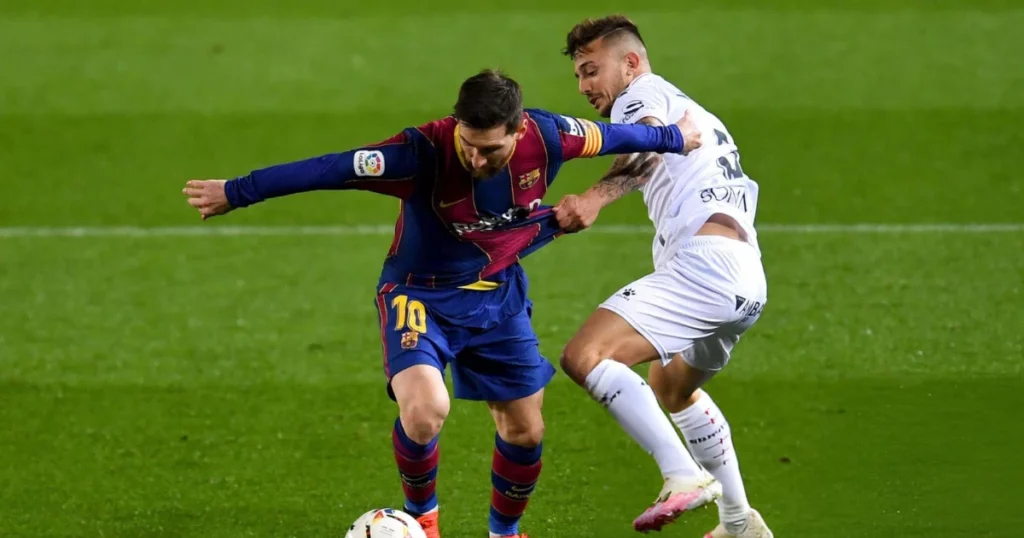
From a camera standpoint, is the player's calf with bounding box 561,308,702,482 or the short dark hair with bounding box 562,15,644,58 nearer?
the player's calf with bounding box 561,308,702,482

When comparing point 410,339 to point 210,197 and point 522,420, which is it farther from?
point 210,197

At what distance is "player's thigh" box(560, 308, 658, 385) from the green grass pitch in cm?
84

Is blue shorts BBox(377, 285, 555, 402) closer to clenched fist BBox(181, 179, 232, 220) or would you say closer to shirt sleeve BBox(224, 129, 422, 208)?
shirt sleeve BBox(224, 129, 422, 208)

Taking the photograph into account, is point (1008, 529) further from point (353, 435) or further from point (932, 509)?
point (353, 435)

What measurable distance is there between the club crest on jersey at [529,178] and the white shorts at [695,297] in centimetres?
50

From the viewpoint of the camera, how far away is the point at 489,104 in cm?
430

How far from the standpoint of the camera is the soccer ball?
15.1ft

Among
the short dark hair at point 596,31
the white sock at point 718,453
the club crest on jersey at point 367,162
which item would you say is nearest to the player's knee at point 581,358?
the white sock at point 718,453

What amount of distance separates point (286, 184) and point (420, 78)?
6997 millimetres

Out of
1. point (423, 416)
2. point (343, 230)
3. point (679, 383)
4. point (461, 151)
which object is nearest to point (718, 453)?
point (679, 383)

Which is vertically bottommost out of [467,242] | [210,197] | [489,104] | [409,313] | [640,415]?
[640,415]

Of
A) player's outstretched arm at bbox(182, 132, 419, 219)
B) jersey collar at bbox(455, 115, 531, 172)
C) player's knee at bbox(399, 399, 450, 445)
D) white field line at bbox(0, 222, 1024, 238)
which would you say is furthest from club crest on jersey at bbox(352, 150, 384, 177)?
white field line at bbox(0, 222, 1024, 238)

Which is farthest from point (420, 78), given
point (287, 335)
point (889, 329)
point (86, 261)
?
point (889, 329)

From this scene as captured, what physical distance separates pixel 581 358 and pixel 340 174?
992mm
